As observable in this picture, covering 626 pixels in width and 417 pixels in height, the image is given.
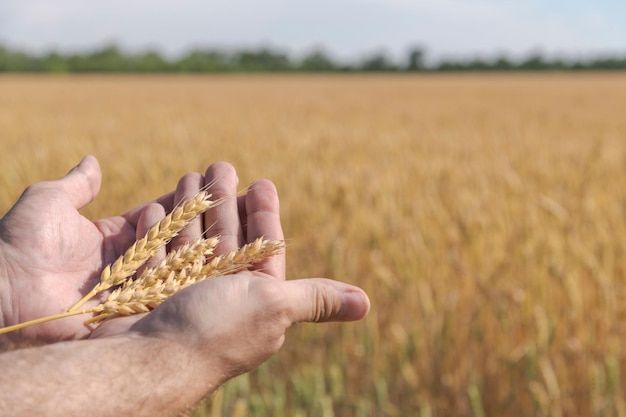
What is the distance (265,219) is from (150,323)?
0.35 m

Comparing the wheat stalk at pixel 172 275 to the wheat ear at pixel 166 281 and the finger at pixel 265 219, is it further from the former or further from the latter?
the finger at pixel 265 219

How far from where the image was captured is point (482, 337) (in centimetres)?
241

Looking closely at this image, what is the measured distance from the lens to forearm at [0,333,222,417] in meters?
1.12

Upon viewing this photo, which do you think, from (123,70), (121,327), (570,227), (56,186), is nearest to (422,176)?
(570,227)

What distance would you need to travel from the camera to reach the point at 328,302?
1.26 meters

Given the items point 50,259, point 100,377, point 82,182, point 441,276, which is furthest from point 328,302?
point 441,276

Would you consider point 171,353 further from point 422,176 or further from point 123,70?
point 123,70

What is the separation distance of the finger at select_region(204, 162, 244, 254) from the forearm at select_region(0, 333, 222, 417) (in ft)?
1.11

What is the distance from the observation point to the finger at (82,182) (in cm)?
164

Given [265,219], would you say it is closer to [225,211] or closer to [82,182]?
[225,211]

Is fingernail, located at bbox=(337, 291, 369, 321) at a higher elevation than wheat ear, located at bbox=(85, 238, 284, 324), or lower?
lower

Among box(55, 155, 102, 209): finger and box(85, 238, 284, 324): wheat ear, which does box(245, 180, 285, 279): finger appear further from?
box(55, 155, 102, 209): finger

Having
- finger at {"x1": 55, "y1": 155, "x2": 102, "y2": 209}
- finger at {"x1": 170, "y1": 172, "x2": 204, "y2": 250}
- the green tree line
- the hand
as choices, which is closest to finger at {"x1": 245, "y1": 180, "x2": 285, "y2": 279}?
the hand

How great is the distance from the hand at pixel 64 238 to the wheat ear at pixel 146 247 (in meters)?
0.15
